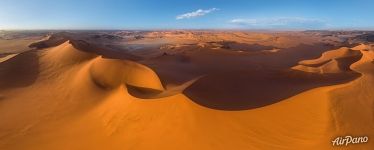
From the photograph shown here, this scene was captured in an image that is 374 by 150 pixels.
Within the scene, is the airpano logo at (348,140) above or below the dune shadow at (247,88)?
below

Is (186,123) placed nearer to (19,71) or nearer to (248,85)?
(248,85)

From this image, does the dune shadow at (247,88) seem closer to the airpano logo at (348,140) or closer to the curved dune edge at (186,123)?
the curved dune edge at (186,123)

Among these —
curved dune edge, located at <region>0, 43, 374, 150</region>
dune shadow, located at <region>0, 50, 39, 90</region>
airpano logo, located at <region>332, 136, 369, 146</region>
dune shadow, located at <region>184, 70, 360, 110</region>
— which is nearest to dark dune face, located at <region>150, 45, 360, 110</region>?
dune shadow, located at <region>184, 70, 360, 110</region>

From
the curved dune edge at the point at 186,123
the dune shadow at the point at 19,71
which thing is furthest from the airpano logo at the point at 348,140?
the dune shadow at the point at 19,71

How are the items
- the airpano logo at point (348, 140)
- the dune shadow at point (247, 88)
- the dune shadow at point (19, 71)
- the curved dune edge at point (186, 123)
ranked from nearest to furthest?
the airpano logo at point (348, 140)
the curved dune edge at point (186, 123)
the dune shadow at point (247, 88)
the dune shadow at point (19, 71)

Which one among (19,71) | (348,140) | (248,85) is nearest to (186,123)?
(348,140)

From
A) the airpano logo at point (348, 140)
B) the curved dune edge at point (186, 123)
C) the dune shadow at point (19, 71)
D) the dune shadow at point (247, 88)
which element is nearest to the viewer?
the airpano logo at point (348, 140)

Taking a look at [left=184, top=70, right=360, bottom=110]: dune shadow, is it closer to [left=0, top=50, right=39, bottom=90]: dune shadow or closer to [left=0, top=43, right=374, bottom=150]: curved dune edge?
[left=0, top=43, right=374, bottom=150]: curved dune edge
